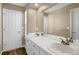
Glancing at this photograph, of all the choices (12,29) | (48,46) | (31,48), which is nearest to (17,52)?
(31,48)

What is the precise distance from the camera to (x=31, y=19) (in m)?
1.69

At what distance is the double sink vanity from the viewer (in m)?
1.49

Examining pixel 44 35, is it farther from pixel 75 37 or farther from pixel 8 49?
pixel 8 49

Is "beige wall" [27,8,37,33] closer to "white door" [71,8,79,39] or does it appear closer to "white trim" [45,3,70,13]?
"white trim" [45,3,70,13]

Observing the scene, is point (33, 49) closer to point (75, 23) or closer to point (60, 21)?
point (60, 21)

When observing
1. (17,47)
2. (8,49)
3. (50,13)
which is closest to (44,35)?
(50,13)

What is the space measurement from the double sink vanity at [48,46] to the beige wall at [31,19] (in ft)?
0.33

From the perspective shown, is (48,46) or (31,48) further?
(31,48)

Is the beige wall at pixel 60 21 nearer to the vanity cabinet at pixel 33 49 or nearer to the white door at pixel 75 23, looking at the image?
the white door at pixel 75 23

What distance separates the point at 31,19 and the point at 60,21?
485mm

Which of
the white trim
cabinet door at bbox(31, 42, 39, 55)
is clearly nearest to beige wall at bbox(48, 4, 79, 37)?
the white trim

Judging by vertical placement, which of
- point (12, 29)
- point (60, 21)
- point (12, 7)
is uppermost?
point (12, 7)

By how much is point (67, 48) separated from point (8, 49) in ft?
3.06

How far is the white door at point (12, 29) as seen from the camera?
1606mm
